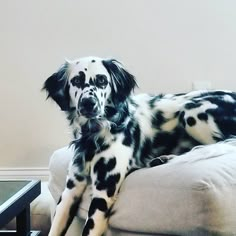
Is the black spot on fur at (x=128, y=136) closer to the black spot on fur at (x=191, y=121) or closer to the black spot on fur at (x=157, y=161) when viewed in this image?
the black spot on fur at (x=157, y=161)

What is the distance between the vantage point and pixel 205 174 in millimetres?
1312

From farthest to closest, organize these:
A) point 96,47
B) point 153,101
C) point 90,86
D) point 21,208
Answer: point 96,47 → point 153,101 → point 21,208 → point 90,86

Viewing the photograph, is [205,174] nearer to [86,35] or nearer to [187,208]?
[187,208]

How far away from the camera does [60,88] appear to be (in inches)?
65.9

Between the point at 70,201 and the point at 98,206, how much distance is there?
0.59 ft

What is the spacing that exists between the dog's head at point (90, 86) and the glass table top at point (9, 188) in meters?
0.37

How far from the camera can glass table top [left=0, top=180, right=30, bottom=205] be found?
1.72 meters

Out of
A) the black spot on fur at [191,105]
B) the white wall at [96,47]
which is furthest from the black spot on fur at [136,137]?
the white wall at [96,47]

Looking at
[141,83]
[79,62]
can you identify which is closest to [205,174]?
[79,62]

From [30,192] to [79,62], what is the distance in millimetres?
527

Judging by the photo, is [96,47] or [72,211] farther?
[96,47]

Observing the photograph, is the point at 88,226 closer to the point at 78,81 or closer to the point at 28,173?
the point at 78,81

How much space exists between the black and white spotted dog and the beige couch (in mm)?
73

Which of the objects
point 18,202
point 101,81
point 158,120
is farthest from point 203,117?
point 18,202
